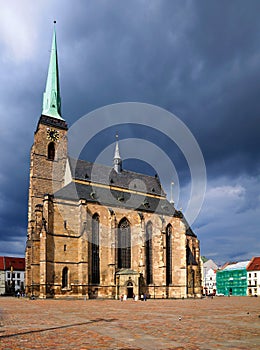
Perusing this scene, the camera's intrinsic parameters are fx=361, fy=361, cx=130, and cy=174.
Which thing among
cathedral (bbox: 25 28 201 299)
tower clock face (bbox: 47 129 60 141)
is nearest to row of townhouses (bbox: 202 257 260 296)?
cathedral (bbox: 25 28 201 299)

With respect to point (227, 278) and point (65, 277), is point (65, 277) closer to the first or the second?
point (65, 277)

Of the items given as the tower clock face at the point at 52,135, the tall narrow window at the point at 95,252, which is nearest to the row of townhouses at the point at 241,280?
the tall narrow window at the point at 95,252

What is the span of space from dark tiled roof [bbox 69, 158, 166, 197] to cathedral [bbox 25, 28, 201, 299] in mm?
198

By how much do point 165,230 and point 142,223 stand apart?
5594 millimetres

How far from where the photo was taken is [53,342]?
33.7 feet

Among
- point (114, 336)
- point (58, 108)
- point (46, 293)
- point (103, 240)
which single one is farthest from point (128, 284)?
point (114, 336)

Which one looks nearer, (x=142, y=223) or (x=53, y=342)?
(x=53, y=342)

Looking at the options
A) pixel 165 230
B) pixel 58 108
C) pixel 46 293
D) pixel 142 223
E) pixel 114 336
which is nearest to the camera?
pixel 114 336

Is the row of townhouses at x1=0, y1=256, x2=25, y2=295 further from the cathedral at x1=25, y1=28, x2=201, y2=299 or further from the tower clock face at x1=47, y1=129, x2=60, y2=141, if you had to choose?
the tower clock face at x1=47, y1=129, x2=60, y2=141

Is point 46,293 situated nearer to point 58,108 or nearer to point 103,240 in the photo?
point 103,240

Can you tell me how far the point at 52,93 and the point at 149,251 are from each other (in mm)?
33946

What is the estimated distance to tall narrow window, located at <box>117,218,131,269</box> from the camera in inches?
2079

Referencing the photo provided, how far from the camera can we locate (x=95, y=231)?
50.5 m

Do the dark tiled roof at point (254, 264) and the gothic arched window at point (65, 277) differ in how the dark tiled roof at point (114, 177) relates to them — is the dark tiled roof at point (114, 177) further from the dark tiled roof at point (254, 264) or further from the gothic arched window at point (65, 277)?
the dark tiled roof at point (254, 264)
